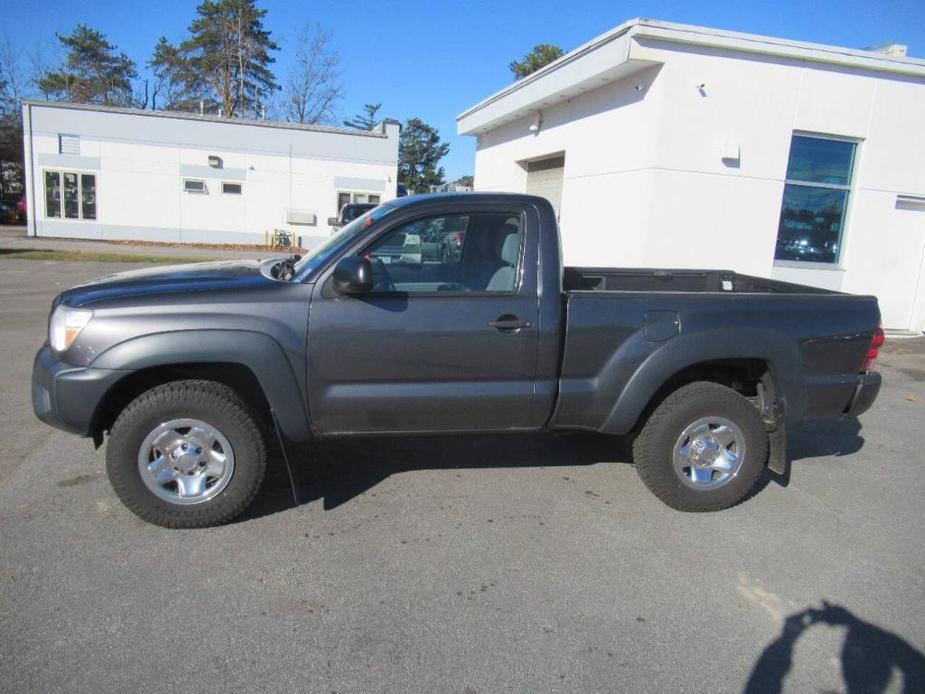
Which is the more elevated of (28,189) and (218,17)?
(218,17)

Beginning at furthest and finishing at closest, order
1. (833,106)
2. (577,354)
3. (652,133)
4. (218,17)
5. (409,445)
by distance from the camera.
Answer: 1. (218,17)
2. (833,106)
3. (652,133)
4. (409,445)
5. (577,354)

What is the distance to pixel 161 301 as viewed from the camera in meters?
3.51

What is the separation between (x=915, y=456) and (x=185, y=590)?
5603mm

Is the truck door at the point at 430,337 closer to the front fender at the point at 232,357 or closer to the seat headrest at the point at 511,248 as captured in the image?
the seat headrest at the point at 511,248

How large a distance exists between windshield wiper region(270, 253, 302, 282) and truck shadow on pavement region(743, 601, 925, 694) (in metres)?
3.02

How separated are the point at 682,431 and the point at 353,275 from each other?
2.22m

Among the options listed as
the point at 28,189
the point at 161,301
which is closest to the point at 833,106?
the point at 161,301

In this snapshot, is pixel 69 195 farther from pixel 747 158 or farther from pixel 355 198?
pixel 747 158

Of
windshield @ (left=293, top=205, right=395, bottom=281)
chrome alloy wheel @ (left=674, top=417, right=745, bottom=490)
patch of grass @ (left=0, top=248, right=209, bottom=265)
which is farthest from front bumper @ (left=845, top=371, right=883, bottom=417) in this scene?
patch of grass @ (left=0, top=248, right=209, bottom=265)

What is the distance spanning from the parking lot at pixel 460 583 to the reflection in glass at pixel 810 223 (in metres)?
6.14

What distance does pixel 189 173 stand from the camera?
2709cm

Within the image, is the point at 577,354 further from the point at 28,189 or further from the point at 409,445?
the point at 28,189

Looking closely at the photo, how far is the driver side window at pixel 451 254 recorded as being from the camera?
3892 millimetres

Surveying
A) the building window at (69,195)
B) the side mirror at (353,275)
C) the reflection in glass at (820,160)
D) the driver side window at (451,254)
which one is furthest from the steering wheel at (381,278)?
the building window at (69,195)
